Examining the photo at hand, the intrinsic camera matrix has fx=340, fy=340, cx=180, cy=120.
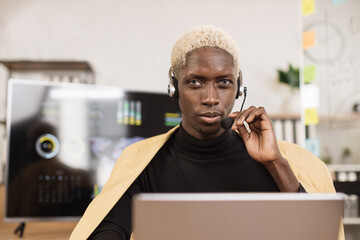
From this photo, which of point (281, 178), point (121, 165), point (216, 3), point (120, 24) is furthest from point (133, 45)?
point (281, 178)

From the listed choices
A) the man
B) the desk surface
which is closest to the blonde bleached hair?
the man

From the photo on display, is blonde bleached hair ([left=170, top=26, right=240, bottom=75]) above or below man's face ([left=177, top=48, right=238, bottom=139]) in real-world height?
above

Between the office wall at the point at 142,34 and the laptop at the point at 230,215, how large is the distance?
9.12ft

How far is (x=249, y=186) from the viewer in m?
1.06

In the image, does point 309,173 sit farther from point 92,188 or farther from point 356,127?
point 356,127

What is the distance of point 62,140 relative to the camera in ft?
4.91

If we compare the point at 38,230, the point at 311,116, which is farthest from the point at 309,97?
the point at 38,230

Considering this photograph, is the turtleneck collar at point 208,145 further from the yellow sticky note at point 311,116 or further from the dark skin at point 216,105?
the yellow sticky note at point 311,116

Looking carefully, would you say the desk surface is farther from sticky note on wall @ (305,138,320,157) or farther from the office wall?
the office wall

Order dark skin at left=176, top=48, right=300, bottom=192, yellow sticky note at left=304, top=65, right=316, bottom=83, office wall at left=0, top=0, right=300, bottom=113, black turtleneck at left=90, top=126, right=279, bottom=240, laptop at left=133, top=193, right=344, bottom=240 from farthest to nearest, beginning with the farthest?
office wall at left=0, top=0, right=300, bottom=113, yellow sticky note at left=304, top=65, right=316, bottom=83, black turtleneck at left=90, top=126, right=279, bottom=240, dark skin at left=176, top=48, right=300, bottom=192, laptop at left=133, top=193, right=344, bottom=240

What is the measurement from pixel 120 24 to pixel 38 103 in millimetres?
2006

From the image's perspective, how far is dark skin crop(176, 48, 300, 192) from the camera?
0.94 m

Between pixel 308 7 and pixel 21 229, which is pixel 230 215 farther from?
pixel 308 7

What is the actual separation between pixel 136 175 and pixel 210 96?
1.09 feet
